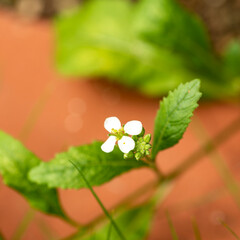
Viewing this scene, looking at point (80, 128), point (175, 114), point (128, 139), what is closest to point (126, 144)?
point (128, 139)

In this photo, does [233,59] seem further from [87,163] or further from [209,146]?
[87,163]

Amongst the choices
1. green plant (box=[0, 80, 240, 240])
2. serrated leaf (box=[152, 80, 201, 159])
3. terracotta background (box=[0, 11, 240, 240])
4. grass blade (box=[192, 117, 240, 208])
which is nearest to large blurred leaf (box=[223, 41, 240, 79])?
terracotta background (box=[0, 11, 240, 240])

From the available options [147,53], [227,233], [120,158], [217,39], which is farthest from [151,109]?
[120,158]

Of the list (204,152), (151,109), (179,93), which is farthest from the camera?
(151,109)

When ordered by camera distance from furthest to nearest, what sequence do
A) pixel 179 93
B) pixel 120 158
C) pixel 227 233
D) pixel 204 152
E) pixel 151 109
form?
pixel 151 109
pixel 204 152
pixel 227 233
pixel 120 158
pixel 179 93

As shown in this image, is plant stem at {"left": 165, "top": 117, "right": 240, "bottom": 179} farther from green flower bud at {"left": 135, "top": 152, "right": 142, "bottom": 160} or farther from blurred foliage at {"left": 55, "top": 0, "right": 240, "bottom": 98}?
green flower bud at {"left": 135, "top": 152, "right": 142, "bottom": 160}

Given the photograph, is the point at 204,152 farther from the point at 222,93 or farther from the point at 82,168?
the point at 82,168
